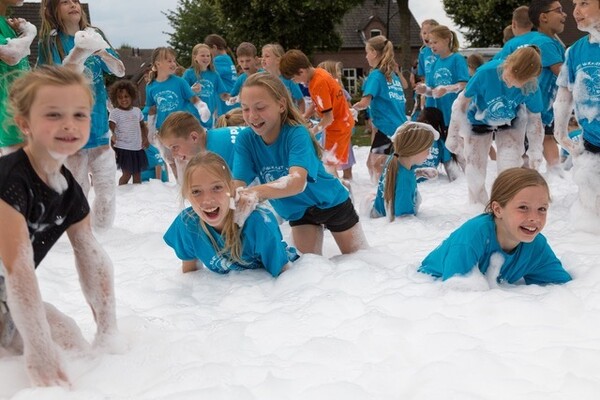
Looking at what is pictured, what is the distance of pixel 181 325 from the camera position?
322 centimetres

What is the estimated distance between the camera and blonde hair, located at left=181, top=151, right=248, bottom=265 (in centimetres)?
368

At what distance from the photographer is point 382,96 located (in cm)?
814

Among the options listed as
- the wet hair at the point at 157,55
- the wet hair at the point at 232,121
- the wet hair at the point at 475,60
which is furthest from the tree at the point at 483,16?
the wet hair at the point at 232,121

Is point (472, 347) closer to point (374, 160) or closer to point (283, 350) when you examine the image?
point (283, 350)

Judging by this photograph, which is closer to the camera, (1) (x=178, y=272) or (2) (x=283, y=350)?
(2) (x=283, y=350)

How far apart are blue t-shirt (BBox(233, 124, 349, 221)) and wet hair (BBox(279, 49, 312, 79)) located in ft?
9.80

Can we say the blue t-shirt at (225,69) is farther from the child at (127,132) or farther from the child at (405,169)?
the child at (405,169)

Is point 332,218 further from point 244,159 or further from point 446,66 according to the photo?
point 446,66

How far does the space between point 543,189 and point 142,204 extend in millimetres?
5152

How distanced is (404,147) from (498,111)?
0.89 m

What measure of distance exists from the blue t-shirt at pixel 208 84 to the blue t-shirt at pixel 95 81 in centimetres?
389

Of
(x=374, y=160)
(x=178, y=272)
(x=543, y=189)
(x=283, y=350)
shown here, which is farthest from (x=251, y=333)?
(x=374, y=160)

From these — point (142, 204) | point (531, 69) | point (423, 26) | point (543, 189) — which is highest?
point (423, 26)

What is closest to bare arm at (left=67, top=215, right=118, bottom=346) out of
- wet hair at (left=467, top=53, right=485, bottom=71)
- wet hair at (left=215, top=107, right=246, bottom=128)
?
wet hair at (left=215, top=107, right=246, bottom=128)
